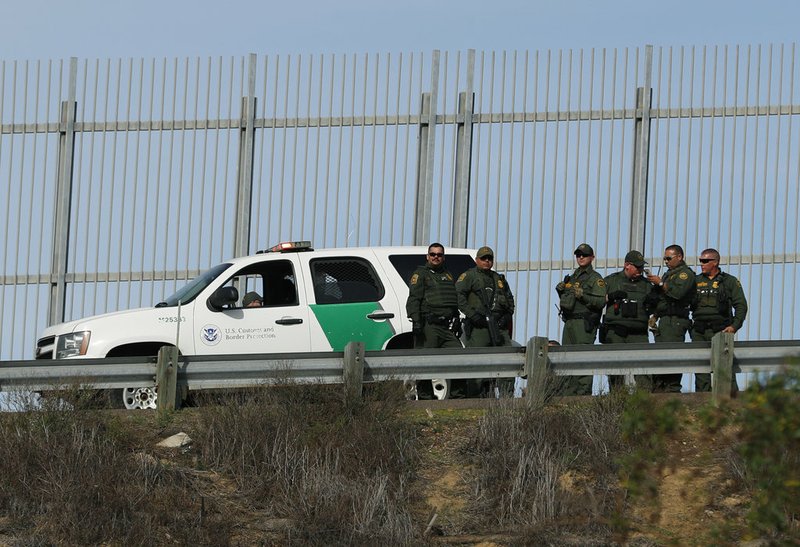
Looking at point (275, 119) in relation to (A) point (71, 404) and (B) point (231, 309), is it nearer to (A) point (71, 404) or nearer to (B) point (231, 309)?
(B) point (231, 309)

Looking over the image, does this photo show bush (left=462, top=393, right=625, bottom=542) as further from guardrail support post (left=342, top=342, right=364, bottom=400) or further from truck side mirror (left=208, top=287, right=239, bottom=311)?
truck side mirror (left=208, top=287, right=239, bottom=311)

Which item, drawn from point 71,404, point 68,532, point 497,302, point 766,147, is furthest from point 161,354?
point 766,147

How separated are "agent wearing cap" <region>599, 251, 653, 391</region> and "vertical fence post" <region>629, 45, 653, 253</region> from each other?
63.3 inches

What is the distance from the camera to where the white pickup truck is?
1527cm

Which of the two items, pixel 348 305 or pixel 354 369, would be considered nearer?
pixel 354 369

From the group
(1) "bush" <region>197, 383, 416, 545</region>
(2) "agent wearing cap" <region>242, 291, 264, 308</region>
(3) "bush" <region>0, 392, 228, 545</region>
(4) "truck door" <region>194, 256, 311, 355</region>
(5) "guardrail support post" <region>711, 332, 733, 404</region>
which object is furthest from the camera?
(2) "agent wearing cap" <region>242, 291, 264, 308</region>

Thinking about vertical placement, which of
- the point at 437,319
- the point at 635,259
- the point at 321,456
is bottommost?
the point at 321,456

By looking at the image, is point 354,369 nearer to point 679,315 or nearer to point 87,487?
point 87,487

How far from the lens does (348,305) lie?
1545cm

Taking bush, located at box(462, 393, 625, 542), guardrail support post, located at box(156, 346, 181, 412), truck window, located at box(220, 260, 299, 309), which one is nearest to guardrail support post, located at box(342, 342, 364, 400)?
bush, located at box(462, 393, 625, 542)

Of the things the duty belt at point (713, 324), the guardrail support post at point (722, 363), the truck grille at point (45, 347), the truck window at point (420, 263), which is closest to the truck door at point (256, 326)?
the truck window at point (420, 263)

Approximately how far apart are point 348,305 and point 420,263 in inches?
33.7

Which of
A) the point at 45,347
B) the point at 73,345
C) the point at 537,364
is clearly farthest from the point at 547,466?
the point at 45,347

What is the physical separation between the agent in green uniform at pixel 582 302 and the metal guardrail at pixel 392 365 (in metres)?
1.31
